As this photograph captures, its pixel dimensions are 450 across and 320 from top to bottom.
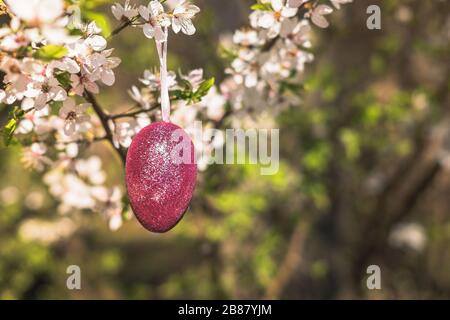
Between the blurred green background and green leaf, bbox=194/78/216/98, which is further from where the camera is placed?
the blurred green background

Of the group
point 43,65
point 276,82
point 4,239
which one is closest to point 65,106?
point 43,65

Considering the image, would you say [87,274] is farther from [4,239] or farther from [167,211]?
[167,211]

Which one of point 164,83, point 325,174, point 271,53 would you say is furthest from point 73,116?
point 325,174

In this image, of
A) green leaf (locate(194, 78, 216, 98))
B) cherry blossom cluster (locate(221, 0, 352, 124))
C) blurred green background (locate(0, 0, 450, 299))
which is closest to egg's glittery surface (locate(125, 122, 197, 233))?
green leaf (locate(194, 78, 216, 98))

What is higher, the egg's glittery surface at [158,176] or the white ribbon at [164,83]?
the white ribbon at [164,83]

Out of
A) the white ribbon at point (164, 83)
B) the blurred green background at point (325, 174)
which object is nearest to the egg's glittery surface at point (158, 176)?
the white ribbon at point (164, 83)

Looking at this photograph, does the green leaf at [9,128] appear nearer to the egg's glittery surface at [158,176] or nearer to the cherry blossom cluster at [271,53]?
the egg's glittery surface at [158,176]

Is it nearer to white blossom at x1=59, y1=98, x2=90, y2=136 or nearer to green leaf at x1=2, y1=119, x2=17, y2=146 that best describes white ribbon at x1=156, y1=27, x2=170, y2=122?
white blossom at x1=59, y1=98, x2=90, y2=136
